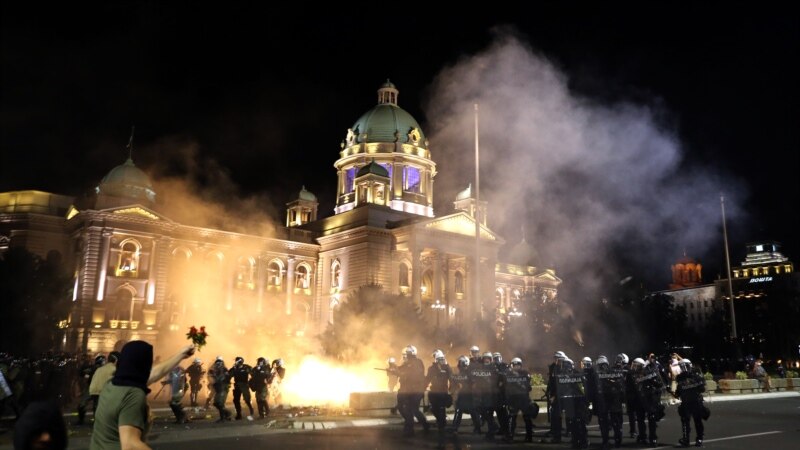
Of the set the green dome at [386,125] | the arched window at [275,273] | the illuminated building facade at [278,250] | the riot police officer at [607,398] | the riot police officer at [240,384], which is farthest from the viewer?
the green dome at [386,125]

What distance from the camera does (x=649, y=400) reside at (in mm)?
12883

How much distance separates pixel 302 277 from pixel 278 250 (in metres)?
3.91

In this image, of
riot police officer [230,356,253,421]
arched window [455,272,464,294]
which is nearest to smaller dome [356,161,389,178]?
arched window [455,272,464,294]

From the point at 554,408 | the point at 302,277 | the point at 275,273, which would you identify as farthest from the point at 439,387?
the point at 302,277

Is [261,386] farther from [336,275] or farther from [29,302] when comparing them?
[336,275]

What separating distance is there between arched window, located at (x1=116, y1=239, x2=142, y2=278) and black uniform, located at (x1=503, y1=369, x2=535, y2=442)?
41681 millimetres

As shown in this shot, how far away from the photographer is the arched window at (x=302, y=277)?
5942 centimetres

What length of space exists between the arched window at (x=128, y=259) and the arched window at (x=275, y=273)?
12.6 meters

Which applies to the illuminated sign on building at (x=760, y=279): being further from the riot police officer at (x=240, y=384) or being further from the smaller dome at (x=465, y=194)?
the riot police officer at (x=240, y=384)

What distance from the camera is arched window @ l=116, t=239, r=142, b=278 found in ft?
157

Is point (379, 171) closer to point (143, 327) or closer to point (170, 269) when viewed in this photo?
point (170, 269)

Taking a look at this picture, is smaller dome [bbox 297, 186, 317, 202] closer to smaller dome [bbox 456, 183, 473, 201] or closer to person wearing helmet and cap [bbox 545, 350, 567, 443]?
smaller dome [bbox 456, 183, 473, 201]

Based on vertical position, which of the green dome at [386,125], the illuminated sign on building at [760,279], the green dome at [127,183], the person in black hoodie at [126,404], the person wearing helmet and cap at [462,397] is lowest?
the person wearing helmet and cap at [462,397]

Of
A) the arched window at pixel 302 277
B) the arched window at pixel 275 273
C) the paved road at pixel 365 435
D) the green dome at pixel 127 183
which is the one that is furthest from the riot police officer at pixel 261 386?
the arched window at pixel 302 277
